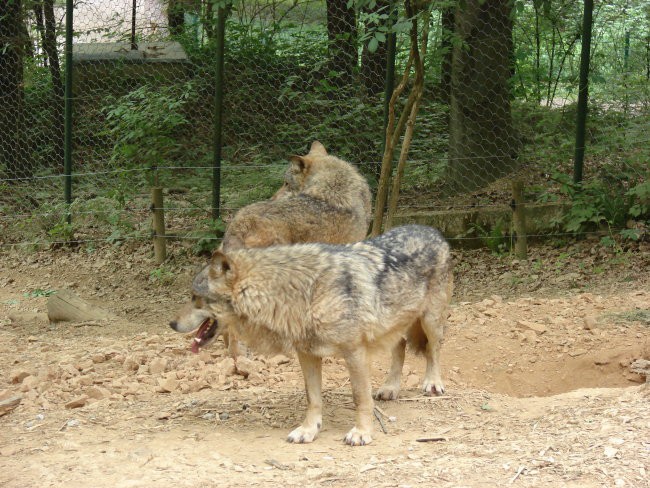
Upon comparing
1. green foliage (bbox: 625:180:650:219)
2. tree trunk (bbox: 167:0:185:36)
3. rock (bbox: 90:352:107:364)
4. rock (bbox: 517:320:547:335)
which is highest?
tree trunk (bbox: 167:0:185:36)

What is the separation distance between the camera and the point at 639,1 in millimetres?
12703

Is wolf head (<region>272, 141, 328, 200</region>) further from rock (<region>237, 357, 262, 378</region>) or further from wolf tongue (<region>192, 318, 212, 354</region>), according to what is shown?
wolf tongue (<region>192, 318, 212, 354</region>)

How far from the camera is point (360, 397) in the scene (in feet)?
17.5

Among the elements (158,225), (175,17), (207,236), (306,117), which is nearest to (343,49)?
(306,117)

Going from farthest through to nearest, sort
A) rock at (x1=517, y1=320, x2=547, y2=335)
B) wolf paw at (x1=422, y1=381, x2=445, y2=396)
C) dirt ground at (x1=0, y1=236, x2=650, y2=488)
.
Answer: rock at (x1=517, y1=320, x2=547, y2=335) < wolf paw at (x1=422, y1=381, x2=445, y2=396) < dirt ground at (x1=0, y1=236, x2=650, y2=488)

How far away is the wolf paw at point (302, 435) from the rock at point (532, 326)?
3.24m

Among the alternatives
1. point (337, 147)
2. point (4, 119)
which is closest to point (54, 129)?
point (4, 119)

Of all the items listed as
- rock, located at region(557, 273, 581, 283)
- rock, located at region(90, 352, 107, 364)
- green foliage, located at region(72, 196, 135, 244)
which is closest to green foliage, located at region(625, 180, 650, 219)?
rock, located at region(557, 273, 581, 283)

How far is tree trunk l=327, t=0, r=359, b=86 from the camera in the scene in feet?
37.7

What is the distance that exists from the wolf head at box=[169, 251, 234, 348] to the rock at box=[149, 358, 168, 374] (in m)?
1.74

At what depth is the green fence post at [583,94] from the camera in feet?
31.9

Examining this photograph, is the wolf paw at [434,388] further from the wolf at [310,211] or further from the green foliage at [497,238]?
the green foliage at [497,238]

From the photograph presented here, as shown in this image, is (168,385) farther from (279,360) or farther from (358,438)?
(358,438)

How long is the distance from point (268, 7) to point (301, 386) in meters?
10.1
